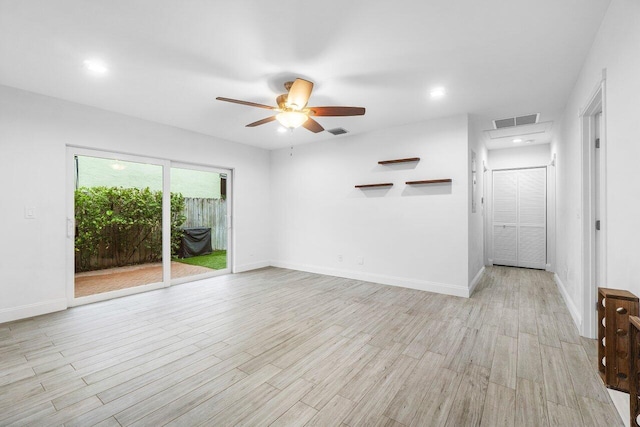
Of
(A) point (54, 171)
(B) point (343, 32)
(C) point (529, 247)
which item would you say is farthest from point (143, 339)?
(C) point (529, 247)

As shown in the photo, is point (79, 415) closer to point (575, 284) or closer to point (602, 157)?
point (602, 157)

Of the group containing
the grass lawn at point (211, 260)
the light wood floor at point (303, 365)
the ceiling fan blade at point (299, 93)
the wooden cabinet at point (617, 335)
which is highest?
the ceiling fan blade at point (299, 93)

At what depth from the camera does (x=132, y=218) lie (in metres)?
4.83

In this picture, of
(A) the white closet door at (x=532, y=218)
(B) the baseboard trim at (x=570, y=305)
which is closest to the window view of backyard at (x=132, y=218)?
(B) the baseboard trim at (x=570, y=305)

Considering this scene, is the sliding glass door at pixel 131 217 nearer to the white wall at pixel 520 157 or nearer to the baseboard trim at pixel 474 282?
the baseboard trim at pixel 474 282

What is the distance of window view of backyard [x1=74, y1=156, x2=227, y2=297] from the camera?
4.11 m

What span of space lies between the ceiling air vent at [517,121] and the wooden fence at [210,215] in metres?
4.94

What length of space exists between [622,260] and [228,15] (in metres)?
3.05

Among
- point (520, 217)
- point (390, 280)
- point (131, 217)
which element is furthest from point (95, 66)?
point (520, 217)

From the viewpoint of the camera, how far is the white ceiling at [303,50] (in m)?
1.97

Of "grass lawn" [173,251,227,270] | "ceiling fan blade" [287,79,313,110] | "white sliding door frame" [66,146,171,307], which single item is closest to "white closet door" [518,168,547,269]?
"ceiling fan blade" [287,79,313,110]

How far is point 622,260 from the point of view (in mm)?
1751

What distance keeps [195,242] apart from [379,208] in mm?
4105

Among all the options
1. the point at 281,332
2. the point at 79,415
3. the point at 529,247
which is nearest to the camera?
the point at 79,415
